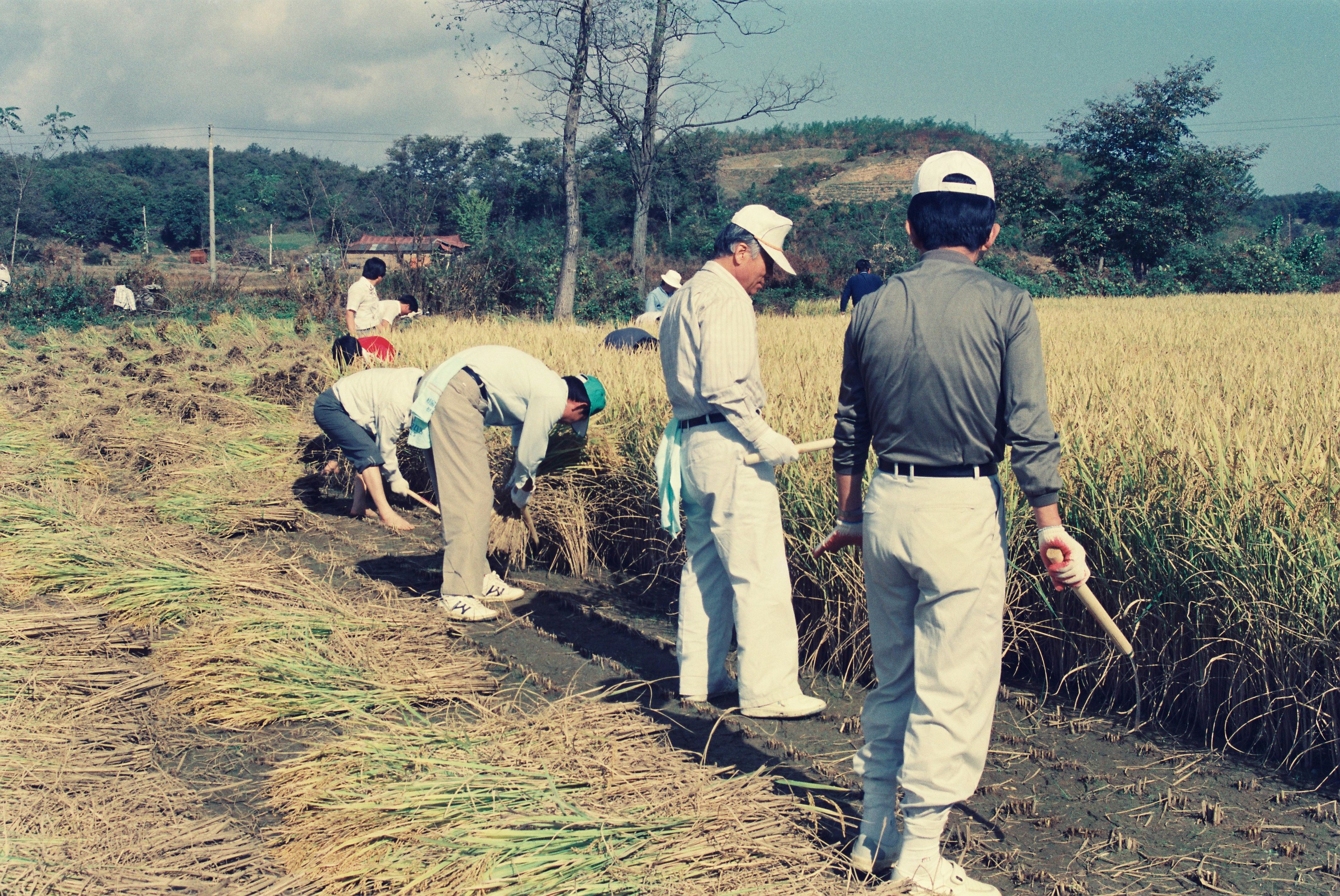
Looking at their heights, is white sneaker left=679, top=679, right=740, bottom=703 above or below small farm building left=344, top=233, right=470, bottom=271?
below

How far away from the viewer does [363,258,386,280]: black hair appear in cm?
741

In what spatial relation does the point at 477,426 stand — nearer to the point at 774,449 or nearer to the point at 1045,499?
the point at 774,449

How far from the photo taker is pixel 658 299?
9.53m

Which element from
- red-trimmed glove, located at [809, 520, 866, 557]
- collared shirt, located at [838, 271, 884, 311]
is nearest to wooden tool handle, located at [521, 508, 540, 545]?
red-trimmed glove, located at [809, 520, 866, 557]

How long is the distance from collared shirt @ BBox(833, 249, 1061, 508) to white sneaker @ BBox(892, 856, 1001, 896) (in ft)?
2.71

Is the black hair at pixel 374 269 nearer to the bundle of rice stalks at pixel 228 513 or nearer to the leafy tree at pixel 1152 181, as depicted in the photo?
the bundle of rice stalks at pixel 228 513

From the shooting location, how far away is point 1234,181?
2847 cm

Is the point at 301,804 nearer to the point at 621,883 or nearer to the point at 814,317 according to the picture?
the point at 621,883

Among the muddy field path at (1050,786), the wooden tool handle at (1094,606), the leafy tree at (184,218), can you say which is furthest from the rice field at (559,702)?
the leafy tree at (184,218)

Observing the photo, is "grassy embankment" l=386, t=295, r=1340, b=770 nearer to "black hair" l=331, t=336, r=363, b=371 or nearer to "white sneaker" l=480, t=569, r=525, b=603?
"white sneaker" l=480, t=569, r=525, b=603

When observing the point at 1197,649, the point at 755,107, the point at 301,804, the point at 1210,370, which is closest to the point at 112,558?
the point at 301,804

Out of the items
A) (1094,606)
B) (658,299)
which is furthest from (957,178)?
(658,299)

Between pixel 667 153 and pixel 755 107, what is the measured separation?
514 centimetres

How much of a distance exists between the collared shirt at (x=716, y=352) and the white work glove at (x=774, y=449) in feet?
0.08
